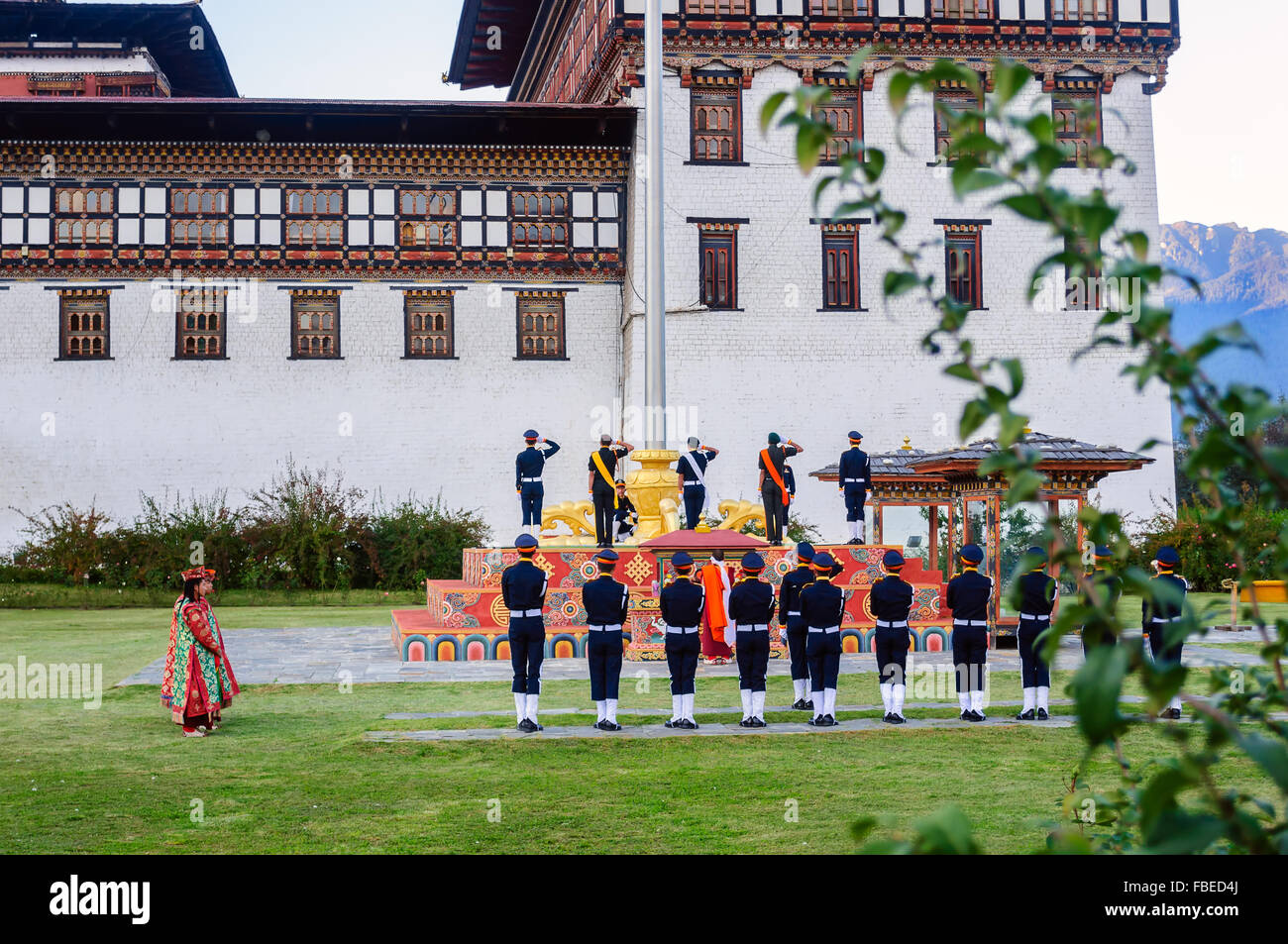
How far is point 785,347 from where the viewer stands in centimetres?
2831

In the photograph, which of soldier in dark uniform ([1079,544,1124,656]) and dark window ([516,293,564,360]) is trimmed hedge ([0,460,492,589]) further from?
soldier in dark uniform ([1079,544,1124,656])

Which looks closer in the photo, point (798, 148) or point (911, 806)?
point (798, 148)

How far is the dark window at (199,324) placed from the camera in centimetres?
2764

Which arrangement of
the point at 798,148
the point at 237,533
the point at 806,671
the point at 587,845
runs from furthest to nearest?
Result: the point at 237,533 → the point at 806,671 → the point at 587,845 → the point at 798,148

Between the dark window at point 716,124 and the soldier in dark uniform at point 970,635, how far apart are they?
18.3 m

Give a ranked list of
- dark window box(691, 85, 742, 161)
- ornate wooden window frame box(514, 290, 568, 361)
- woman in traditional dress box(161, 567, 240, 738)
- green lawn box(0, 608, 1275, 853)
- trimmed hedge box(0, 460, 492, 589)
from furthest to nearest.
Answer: ornate wooden window frame box(514, 290, 568, 361) < dark window box(691, 85, 742, 161) < trimmed hedge box(0, 460, 492, 589) < woman in traditional dress box(161, 567, 240, 738) < green lawn box(0, 608, 1275, 853)

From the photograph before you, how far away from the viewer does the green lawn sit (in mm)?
6961

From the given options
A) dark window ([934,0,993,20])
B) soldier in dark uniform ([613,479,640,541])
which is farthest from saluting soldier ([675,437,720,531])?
dark window ([934,0,993,20])

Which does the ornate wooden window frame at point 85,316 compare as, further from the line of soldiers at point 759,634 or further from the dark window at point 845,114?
the line of soldiers at point 759,634

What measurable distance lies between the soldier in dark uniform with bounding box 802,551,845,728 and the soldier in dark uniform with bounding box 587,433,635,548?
6.59 m
